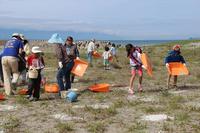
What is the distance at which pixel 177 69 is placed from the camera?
57.8 feet

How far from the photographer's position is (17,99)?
1482cm

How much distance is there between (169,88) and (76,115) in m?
6.35

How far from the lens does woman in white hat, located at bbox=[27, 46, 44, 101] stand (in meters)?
14.5

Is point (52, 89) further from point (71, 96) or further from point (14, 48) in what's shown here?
point (71, 96)

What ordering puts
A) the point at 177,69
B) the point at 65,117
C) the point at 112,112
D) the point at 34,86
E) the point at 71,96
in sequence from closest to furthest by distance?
the point at 65,117, the point at 112,112, the point at 71,96, the point at 34,86, the point at 177,69

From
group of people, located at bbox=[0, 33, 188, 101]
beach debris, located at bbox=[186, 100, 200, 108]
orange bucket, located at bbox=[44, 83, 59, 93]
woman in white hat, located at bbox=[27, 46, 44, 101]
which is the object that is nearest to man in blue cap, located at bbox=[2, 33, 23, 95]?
group of people, located at bbox=[0, 33, 188, 101]

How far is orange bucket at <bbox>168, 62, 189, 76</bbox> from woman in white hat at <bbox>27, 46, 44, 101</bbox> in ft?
17.4

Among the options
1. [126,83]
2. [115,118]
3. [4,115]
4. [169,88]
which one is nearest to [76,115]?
[115,118]

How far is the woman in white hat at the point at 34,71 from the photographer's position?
14453 mm

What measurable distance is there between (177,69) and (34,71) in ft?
18.9

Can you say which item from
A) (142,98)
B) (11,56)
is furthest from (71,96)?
(11,56)

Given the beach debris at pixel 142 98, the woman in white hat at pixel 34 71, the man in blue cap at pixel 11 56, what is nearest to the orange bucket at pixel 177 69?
the beach debris at pixel 142 98

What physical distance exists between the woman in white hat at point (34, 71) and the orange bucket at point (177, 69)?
5294 mm

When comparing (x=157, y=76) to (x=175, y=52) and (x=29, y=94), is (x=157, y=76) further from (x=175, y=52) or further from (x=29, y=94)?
(x=29, y=94)
